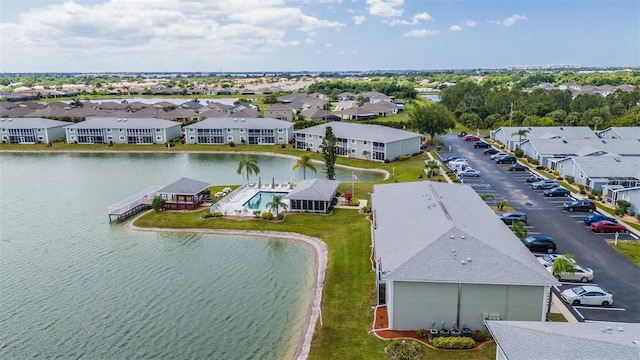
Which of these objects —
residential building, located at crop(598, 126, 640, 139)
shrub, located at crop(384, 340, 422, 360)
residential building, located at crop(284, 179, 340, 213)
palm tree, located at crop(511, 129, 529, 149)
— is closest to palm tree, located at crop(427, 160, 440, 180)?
residential building, located at crop(284, 179, 340, 213)

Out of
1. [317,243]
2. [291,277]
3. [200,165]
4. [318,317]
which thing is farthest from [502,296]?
[200,165]

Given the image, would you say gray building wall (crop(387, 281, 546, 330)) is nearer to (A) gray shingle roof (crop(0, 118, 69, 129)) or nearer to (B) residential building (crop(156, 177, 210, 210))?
(B) residential building (crop(156, 177, 210, 210))

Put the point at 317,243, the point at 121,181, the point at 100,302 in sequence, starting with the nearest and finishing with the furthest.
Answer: the point at 100,302 < the point at 317,243 < the point at 121,181

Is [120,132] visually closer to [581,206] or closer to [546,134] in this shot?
[546,134]

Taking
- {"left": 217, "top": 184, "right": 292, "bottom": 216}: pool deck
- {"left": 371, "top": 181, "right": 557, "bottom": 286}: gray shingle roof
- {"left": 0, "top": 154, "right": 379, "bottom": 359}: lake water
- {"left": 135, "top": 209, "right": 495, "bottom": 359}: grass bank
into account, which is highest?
{"left": 371, "top": 181, "right": 557, "bottom": 286}: gray shingle roof

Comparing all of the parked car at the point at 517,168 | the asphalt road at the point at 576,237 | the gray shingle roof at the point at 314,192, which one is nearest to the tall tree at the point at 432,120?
the asphalt road at the point at 576,237

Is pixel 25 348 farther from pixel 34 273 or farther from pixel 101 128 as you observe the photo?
pixel 101 128

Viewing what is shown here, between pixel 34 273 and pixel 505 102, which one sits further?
pixel 505 102
